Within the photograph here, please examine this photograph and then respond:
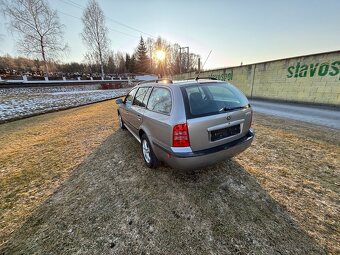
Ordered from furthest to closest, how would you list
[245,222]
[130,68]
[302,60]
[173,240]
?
1. [130,68]
2. [302,60]
3. [245,222]
4. [173,240]

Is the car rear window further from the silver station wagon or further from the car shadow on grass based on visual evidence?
the car shadow on grass

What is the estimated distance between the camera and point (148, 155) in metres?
3.22

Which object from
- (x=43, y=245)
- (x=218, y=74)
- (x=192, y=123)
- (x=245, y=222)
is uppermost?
(x=218, y=74)

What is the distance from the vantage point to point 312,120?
20.1 feet

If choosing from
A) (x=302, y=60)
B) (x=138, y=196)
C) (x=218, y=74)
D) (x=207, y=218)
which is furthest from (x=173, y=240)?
(x=218, y=74)

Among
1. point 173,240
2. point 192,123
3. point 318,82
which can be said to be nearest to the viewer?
point 173,240

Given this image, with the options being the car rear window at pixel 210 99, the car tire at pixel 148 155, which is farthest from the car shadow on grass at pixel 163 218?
the car rear window at pixel 210 99

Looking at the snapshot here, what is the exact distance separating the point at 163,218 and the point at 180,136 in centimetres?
109

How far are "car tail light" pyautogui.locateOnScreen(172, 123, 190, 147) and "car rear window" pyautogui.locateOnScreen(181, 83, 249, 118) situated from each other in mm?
189

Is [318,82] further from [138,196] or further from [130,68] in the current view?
[130,68]

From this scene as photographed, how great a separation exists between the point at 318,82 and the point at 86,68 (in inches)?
2444

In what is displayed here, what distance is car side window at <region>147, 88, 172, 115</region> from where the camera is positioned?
260 centimetres

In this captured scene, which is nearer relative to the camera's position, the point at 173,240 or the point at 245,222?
the point at 173,240

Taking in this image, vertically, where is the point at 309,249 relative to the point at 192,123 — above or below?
below
